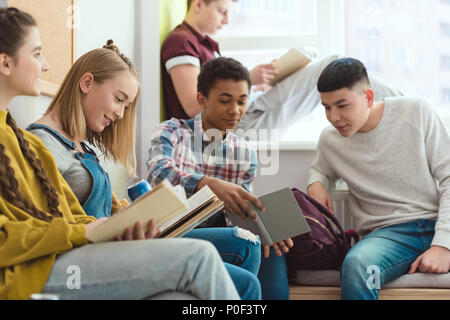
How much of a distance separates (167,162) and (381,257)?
0.65 m

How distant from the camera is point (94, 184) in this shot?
3.75 ft

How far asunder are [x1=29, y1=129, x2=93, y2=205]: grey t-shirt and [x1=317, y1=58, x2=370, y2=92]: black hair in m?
0.91

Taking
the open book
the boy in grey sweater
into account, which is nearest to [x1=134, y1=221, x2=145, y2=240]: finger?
the open book

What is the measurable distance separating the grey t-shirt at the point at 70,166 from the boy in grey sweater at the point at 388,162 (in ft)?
2.75

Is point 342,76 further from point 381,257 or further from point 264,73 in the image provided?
point 381,257

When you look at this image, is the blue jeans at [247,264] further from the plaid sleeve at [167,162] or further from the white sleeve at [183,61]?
the white sleeve at [183,61]

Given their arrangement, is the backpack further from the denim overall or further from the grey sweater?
the denim overall

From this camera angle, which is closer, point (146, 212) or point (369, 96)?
point (146, 212)

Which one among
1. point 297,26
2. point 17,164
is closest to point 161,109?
point 297,26

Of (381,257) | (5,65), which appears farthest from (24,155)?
(381,257)

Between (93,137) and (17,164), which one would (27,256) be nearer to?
(17,164)

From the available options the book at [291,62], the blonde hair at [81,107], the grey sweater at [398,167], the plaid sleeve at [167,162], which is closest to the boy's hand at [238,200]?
the plaid sleeve at [167,162]

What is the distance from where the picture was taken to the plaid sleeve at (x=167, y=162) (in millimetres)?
1405

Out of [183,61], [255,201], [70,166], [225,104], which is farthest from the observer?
[183,61]
